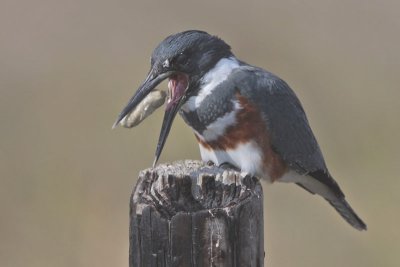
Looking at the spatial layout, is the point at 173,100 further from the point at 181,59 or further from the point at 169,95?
the point at 181,59

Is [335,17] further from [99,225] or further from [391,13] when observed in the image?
[99,225]

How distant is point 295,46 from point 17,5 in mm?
2567

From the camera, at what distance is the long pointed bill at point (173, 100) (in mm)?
3939

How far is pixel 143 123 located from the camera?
676 centimetres

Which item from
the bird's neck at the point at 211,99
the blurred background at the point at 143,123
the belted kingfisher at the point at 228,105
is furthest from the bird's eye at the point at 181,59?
the blurred background at the point at 143,123

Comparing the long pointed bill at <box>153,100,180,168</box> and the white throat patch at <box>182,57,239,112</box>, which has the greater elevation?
the white throat patch at <box>182,57,239,112</box>

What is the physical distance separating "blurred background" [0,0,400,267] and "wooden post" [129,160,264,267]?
282 cm

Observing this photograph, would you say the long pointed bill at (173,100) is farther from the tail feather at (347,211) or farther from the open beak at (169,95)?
the tail feather at (347,211)

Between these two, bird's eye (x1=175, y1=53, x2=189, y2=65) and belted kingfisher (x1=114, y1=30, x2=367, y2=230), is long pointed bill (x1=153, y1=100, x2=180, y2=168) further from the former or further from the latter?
bird's eye (x1=175, y1=53, x2=189, y2=65)

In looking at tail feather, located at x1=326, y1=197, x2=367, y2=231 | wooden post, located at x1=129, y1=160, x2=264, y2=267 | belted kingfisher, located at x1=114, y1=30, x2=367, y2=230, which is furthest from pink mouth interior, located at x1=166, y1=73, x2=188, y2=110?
wooden post, located at x1=129, y1=160, x2=264, y2=267

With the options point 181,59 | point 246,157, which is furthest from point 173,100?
point 246,157

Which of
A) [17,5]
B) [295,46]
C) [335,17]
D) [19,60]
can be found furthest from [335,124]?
[17,5]

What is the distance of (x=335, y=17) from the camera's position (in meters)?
8.79

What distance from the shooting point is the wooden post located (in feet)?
8.86
